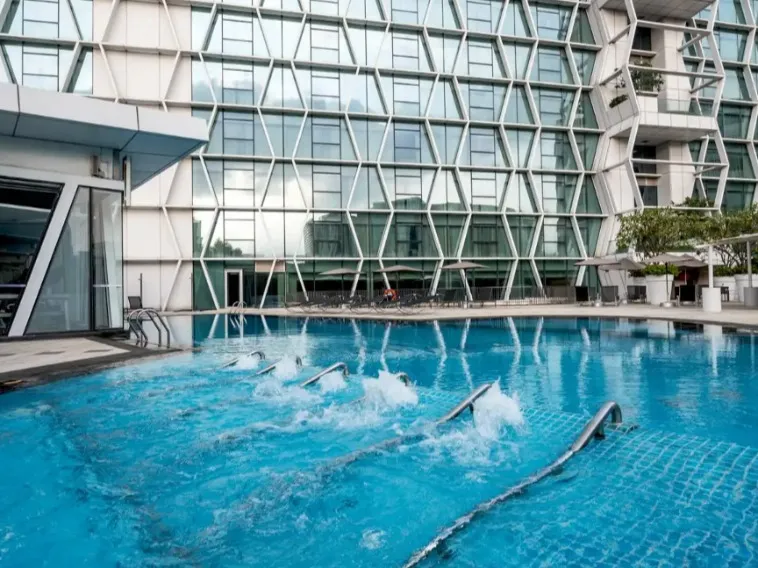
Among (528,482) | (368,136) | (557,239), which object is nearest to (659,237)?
(557,239)

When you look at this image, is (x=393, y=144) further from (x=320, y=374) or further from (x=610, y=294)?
(x=320, y=374)

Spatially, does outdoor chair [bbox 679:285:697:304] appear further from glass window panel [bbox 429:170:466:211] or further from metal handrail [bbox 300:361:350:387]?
metal handrail [bbox 300:361:350:387]

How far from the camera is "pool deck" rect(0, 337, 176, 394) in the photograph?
630 centimetres

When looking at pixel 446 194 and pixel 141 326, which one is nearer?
pixel 141 326

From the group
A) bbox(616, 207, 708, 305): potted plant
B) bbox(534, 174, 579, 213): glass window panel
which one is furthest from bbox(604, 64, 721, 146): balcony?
bbox(616, 207, 708, 305): potted plant

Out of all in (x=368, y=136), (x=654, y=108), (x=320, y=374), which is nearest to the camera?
(x=320, y=374)

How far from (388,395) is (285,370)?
8.00 feet

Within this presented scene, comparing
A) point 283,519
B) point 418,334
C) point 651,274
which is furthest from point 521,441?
point 651,274

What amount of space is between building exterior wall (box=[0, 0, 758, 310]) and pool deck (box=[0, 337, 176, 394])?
16814 millimetres

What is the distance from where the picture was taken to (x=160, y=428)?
5.26m

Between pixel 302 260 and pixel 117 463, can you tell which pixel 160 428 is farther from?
pixel 302 260

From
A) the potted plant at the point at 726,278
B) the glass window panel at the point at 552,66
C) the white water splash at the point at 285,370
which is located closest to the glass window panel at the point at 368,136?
the glass window panel at the point at 552,66

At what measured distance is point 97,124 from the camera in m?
9.76

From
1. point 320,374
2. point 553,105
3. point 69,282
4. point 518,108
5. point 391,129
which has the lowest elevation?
point 320,374
